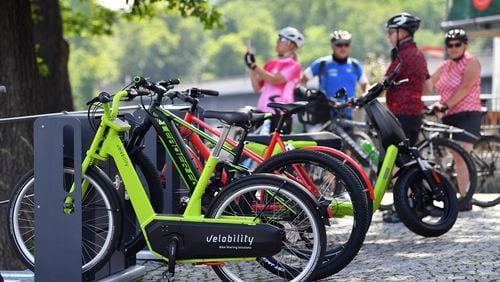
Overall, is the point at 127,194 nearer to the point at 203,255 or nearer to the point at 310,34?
the point at 203,255

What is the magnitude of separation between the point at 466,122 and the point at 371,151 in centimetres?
116

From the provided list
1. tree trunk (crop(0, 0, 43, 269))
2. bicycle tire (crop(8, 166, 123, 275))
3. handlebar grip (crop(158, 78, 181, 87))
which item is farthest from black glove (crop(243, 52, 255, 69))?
bicycle tire (crop(8, 166, 123, 275))

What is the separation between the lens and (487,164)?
1103 cm

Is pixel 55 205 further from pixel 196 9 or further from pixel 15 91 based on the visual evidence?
pixel 196 9

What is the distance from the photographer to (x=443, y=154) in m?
10.2

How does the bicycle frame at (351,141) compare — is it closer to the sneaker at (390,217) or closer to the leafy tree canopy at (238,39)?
the sneaker at (390,217)

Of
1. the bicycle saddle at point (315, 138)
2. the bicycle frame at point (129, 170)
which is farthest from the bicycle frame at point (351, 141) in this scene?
the bicycle frame at point (129, 170)

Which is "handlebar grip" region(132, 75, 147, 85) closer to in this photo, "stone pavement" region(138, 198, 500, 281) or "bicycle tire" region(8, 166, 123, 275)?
"bicycle tire" region(8, 166, 123, 275)

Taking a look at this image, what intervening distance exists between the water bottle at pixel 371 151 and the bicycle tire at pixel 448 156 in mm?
386

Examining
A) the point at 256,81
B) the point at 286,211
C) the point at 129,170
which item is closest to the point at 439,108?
the point at 256,81

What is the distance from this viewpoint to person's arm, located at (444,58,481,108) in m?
10.4

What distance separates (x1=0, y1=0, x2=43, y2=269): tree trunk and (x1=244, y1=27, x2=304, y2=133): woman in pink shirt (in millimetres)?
2117

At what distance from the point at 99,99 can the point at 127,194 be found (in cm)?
58

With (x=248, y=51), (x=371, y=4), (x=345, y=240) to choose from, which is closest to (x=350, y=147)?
(x=248, y=51)
